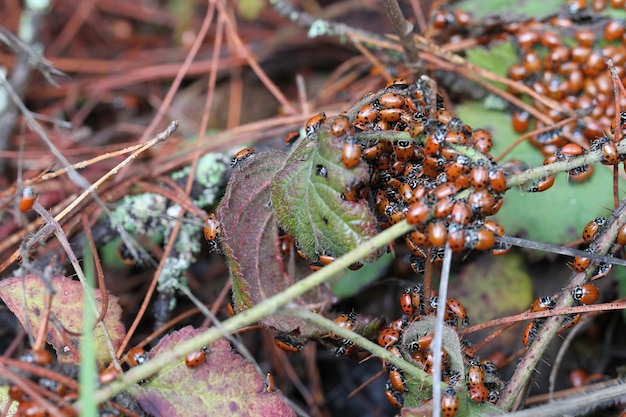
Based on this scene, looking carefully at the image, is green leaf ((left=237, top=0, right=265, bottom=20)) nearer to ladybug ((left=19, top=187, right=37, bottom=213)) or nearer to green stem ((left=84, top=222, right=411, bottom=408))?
ladybug ((left=19, top=187, right=37, bottom=213))

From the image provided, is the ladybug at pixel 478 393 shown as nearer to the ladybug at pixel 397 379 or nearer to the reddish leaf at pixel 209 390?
the ladybug at pixel 397 379

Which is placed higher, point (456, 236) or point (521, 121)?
point (456, 236)

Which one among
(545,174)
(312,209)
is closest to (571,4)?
(545,174)

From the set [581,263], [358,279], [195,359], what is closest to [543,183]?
[581,263]

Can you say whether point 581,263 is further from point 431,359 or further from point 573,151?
point 431,359

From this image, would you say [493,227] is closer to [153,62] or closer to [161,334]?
[161,334]

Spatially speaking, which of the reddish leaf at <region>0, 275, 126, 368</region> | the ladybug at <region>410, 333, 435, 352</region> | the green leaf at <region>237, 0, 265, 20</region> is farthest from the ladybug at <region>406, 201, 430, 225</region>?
the green leaf at <region>237, 0, 265, 20</region>
